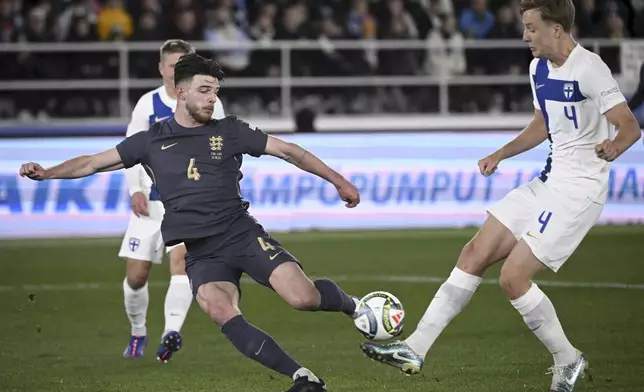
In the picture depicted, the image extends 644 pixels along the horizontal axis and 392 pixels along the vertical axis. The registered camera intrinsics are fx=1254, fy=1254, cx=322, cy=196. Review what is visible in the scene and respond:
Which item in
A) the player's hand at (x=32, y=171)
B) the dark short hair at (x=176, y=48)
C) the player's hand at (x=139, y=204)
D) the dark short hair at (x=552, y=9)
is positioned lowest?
the player's hand at (x=139, y=204)

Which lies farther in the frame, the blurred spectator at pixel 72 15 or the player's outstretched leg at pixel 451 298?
the blurred spectator at pixel 72 15

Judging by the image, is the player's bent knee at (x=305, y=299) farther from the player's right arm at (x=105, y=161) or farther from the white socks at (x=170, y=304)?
the white socks at (x=170, y=304)

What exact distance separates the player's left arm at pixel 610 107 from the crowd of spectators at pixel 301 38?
11.9 m

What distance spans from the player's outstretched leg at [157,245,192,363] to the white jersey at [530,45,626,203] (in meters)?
2.89

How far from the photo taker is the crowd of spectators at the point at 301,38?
18.8m

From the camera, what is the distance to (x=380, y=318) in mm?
7312

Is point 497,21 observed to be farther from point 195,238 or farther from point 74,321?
point 195,238

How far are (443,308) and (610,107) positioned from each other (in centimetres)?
148

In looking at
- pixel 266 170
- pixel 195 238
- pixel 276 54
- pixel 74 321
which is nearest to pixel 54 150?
pixel 266 170

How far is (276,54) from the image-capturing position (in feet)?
62.9

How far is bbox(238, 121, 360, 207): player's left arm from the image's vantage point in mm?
7051

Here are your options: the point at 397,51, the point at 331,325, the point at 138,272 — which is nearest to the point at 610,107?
the point at 138,272

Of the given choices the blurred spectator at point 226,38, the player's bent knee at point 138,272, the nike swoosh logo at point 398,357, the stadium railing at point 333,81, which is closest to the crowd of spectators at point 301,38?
the blurred spectator at point 226,38

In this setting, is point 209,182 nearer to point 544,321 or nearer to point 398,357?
point 398,357
